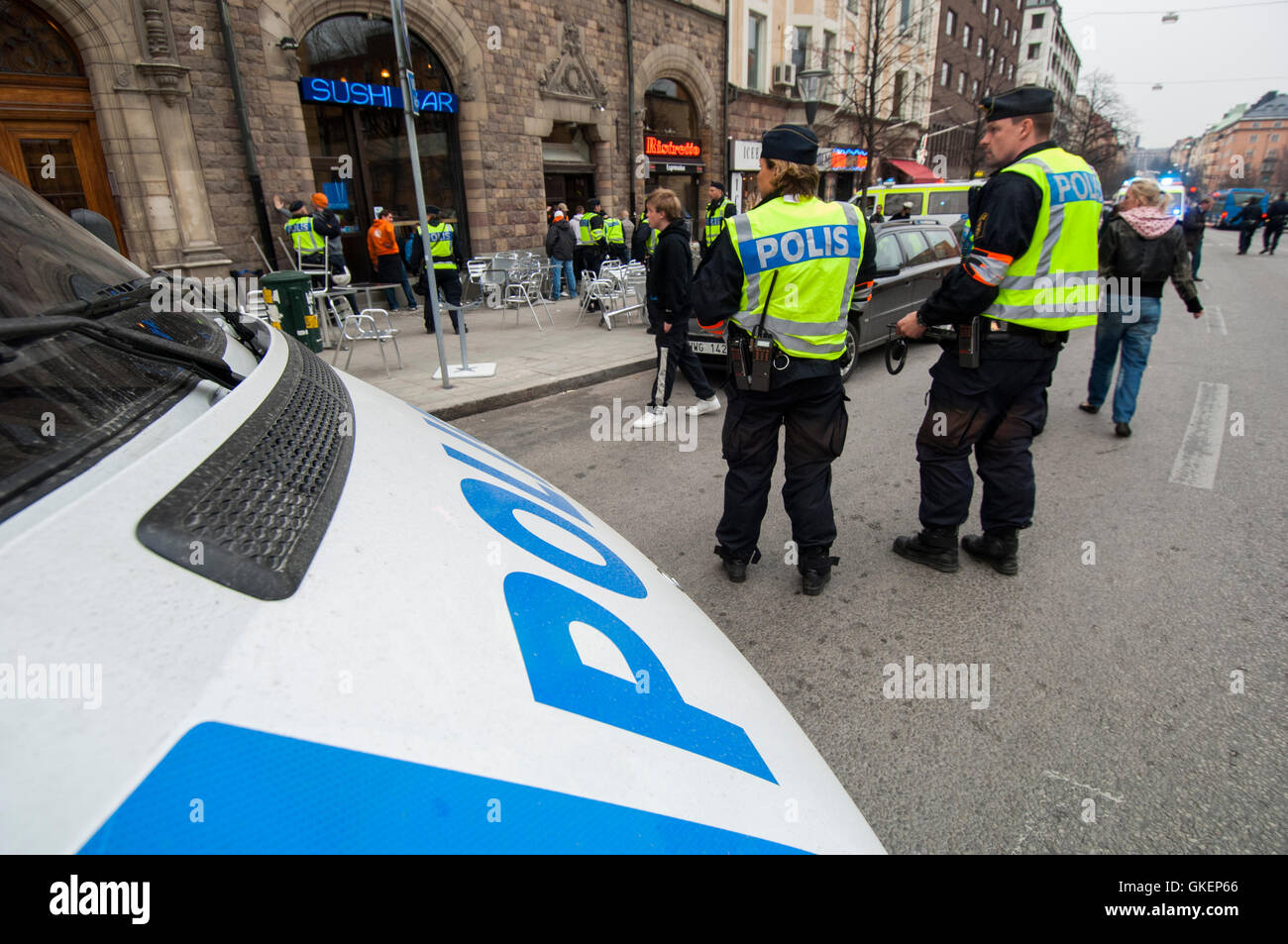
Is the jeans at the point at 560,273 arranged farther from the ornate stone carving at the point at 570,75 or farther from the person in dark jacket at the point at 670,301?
the person in dark jacket at the point at 670,301

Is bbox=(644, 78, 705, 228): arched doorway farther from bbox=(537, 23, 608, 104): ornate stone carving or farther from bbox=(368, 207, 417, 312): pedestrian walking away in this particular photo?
bbox=(368, 207, 417, 312): pedestrian walking away

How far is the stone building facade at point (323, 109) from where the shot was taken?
335 inches

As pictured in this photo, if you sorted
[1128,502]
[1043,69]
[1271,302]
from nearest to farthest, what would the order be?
1. [1128,502]
2. [1271,302]
3. [1043,69]

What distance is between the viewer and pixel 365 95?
1166 cm

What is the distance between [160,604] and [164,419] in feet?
1.56

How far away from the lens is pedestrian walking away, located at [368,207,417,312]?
1114 centimetres

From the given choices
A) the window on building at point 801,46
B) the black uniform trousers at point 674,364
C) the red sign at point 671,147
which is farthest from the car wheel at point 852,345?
the window on building at point 801,46

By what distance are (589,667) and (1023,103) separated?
136 inches

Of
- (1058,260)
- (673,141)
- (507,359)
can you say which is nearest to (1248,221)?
(673,141)

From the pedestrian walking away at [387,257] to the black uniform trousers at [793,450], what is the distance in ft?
30.4

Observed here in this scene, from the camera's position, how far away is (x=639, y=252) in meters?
12.7

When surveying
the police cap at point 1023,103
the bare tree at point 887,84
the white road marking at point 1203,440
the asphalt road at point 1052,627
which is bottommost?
the asphalt road at point 1052,627

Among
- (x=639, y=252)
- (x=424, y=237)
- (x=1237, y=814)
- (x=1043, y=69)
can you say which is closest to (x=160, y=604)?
(x=1237, y=814)
